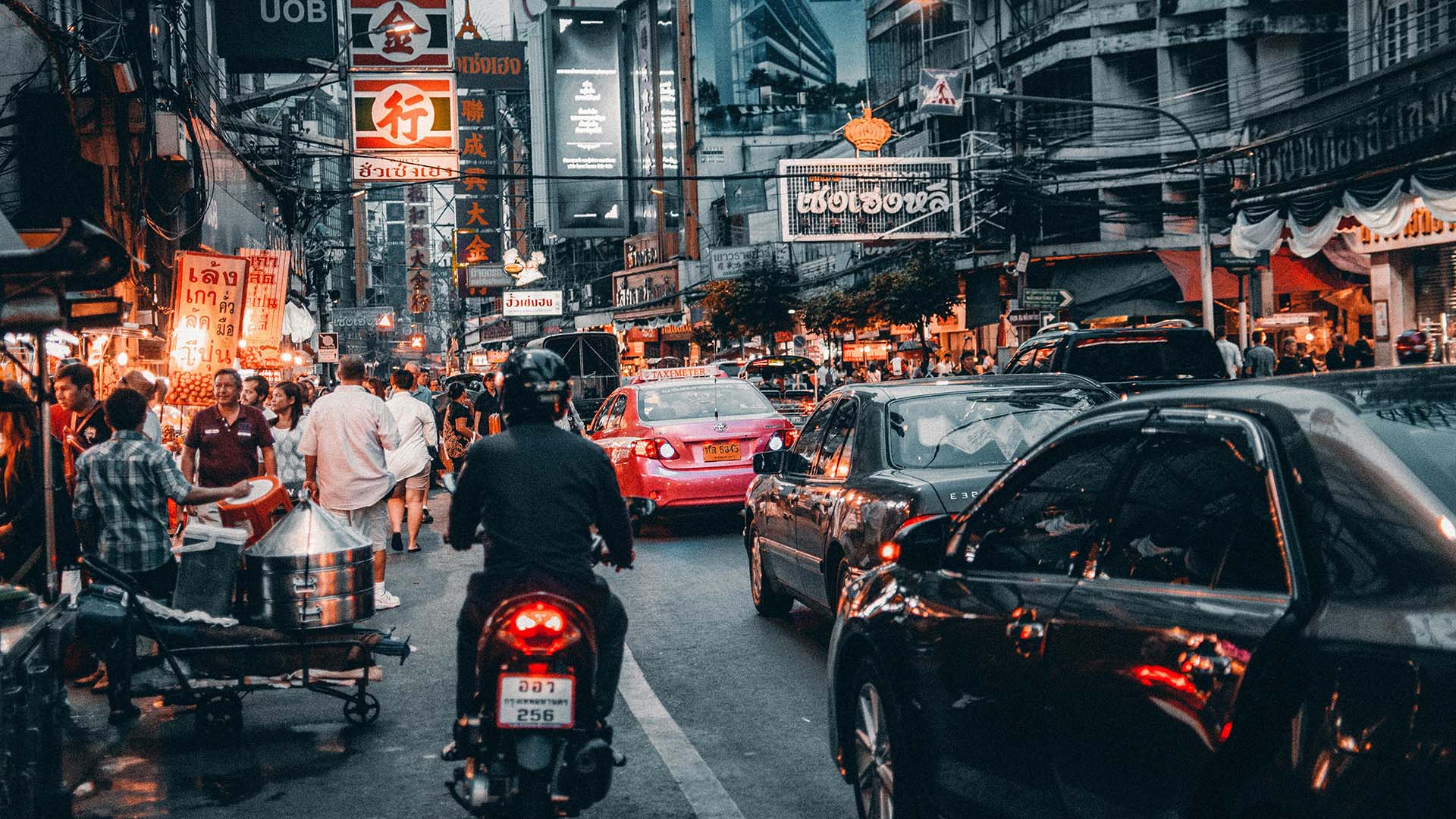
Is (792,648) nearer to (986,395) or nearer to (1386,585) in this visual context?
(986,395)

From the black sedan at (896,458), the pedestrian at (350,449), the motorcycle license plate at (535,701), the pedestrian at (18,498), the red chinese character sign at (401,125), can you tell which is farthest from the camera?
the red chinese character sign at (401,125)

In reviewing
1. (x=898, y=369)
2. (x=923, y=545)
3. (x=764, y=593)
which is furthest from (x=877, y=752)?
(x=898, y=369)

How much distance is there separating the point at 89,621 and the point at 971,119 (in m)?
40.7

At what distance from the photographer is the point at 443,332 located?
180 m

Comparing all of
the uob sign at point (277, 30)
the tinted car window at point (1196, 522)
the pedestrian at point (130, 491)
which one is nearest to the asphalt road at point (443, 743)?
the pedestrian at point (130, 491)

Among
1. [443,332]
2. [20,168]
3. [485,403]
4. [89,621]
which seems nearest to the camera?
[89,621]

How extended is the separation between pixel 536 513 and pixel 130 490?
3498 mm

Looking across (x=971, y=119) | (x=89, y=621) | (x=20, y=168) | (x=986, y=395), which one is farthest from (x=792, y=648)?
(x=971, y=119)

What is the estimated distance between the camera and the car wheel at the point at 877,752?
4.32 metres

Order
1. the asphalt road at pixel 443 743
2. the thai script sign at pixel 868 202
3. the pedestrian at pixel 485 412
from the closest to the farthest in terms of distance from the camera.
Result: the asphalt road at pixel 443 743 < the pedestrian at pixel 485 412 < the thai script sign at pixel 868 202

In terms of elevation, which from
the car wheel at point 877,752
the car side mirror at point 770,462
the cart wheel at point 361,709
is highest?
the car side mirror at point 770,462

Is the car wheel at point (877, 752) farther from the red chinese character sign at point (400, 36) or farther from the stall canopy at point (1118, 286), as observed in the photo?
the stall canopy at point (1118, 286)

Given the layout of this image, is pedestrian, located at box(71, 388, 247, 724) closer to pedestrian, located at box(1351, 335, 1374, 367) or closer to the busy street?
the busy street

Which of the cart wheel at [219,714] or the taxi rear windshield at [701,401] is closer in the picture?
the cart wheel at [219,714]
